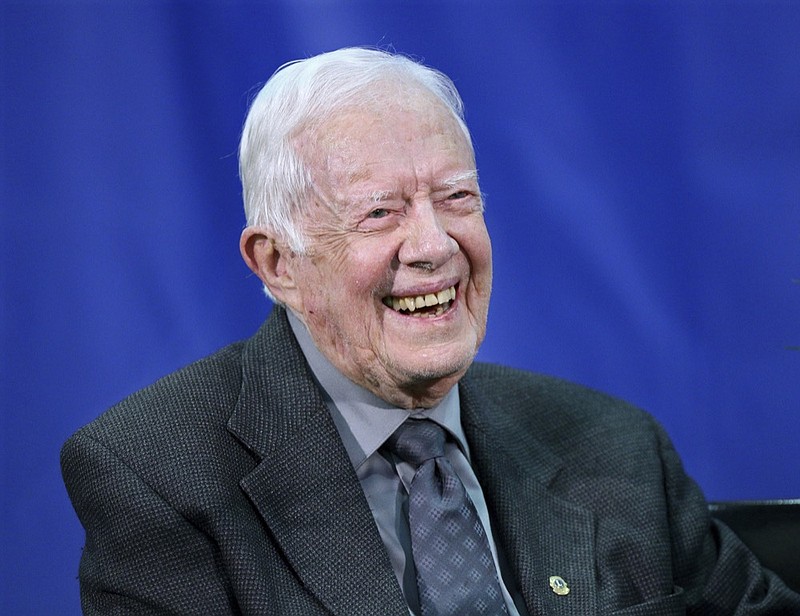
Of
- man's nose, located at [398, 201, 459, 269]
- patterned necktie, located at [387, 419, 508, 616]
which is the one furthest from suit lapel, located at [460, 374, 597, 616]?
man's nose, located at [398, 201, 459, 269]

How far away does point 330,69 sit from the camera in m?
2.22

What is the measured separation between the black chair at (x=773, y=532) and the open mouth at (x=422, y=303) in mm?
897

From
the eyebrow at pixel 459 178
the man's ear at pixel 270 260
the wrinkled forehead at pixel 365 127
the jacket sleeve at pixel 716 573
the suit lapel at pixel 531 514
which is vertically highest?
the wrinkled forehead at pixel 365 127

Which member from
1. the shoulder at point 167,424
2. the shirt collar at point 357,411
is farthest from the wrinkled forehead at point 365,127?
the shoulder at point 167,424

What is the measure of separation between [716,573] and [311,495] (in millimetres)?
929

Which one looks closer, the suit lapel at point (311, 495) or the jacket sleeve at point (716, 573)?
the suit lapel at point (311, 495)

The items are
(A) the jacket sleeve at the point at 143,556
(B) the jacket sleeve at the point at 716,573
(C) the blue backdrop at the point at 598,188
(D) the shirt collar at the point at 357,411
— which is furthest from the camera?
(C) the blue backdrop at the point at 598,188

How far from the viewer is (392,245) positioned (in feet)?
7.05

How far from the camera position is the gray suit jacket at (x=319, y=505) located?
2.03 metres

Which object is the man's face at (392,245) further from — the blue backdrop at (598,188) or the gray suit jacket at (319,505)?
the blue backdrop at (598,188)

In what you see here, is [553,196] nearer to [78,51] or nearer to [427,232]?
[427,232]

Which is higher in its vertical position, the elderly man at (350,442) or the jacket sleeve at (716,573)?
the elderly man at (350,442)

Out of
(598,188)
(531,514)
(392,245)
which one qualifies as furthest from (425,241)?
(598,188)

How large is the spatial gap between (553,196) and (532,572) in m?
1.24
